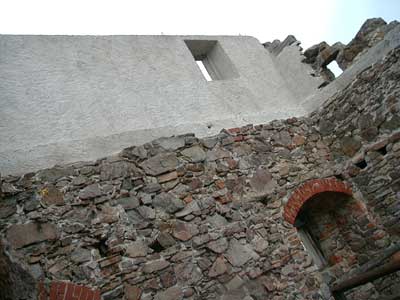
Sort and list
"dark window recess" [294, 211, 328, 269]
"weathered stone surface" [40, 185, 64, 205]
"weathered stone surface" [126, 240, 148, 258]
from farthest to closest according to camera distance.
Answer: "dark window recess" [294, 211, 328, 269] < "weathered stone surface" [126, 240, 148, 258] < "weathered stone surface" [40, 185, 64, 205]

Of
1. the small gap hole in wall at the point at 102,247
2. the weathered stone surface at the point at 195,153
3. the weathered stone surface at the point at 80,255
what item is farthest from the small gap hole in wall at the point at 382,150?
the weathered stone surface at the point at 80,255

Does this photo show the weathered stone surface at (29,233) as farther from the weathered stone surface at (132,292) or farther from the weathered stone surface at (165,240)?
the weathered stone surface at (165,240)

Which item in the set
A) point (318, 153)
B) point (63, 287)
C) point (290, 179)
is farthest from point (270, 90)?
point (63, 287)

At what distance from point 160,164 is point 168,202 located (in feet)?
1.63

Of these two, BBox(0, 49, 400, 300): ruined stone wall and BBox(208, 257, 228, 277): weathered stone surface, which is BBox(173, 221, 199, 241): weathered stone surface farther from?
BBox(208, 257, 228, 277): weathered stone surface

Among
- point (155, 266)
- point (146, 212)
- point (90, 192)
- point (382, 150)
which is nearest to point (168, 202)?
point (146, 212)

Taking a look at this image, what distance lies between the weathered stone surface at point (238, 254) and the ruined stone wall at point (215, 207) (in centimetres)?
1

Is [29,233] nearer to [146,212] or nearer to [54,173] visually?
[54,173]

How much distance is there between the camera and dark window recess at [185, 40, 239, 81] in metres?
6.27

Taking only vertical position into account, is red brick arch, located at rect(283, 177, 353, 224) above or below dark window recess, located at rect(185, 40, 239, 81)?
below

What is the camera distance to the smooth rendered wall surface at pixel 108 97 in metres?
4.15

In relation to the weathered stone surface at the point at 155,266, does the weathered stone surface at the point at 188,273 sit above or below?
below

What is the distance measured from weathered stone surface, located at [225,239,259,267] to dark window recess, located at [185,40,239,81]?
120 inches

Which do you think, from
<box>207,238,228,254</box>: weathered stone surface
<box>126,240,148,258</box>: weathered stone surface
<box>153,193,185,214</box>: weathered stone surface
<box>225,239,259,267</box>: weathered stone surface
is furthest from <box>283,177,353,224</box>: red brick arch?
<box>126,240,148,258</box>: weathered stone surface
